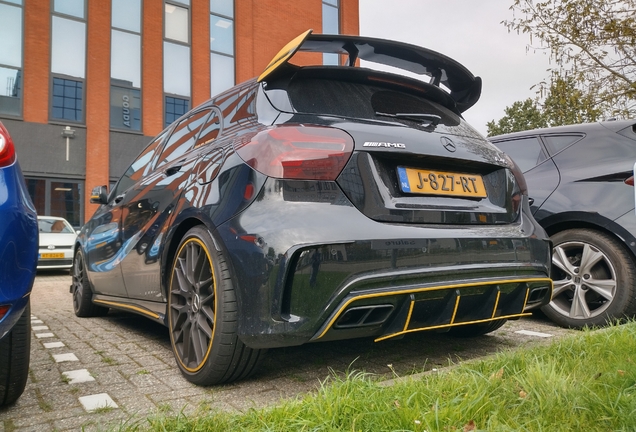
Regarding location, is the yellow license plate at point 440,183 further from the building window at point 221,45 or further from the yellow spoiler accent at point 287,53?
the building window at point 221,45

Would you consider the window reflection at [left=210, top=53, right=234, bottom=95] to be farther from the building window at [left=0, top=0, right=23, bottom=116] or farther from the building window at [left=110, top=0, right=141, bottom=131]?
the building window at [left=0, top=0, right=23, bottom=116]

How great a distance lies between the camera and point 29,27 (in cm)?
1800

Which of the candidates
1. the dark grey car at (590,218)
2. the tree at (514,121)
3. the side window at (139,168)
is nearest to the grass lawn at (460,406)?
the dark grey car at (590,218)

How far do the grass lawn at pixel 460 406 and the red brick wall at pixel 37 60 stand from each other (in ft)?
62.1

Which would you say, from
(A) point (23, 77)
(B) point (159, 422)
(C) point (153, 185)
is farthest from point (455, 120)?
(A) point (23, 77)

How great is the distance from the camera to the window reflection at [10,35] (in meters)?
17.7

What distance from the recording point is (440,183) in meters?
2.53

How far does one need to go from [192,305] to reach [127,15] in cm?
2021

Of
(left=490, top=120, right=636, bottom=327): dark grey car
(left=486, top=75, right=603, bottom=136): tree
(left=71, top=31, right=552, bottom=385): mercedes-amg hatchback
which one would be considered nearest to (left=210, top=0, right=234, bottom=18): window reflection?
(left=486, top=75, right=603, bottom=136): tree

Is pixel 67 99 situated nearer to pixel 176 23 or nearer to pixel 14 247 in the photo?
pixel 176 23

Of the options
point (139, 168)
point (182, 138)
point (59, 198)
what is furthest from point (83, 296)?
point (59, 198)

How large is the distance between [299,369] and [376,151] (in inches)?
48.5

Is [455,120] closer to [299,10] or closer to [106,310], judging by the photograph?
[106,310]

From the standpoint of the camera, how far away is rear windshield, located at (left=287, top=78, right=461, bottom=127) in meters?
2.55
